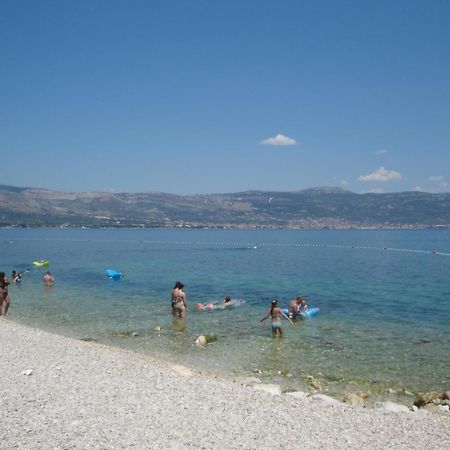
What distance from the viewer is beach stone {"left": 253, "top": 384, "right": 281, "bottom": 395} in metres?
12.3

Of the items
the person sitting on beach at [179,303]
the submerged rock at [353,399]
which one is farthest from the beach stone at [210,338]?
the submerged rock at [353,399]

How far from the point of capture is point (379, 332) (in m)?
22.1

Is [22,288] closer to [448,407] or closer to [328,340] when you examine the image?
[328,340]

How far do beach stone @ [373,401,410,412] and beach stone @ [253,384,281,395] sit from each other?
7.94 ft

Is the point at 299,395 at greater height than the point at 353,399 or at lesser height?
greater

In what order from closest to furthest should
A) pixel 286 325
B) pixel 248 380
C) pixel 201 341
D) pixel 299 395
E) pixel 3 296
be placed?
1. pixel 299 395
2. pixel 248 380
3. pixel 201 341
4. pixel 286 325
5. pixel 3 296

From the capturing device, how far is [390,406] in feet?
38.8

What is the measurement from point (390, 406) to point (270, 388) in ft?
9.84

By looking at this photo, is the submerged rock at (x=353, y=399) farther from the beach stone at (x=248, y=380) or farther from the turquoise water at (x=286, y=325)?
the beach stone at (x=248, y=380)

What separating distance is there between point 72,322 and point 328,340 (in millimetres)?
12575

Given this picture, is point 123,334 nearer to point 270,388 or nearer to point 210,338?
point 210,338

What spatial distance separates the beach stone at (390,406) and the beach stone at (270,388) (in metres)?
2.42

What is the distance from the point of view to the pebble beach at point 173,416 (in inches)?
337

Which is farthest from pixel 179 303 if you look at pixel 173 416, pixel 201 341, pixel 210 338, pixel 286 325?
pixel 173 416
